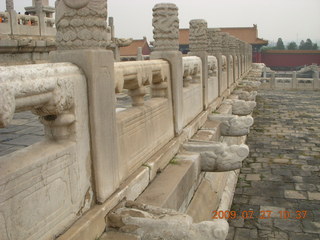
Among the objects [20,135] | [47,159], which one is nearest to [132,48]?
[20,135]

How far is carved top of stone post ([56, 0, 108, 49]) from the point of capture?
227 centimetres

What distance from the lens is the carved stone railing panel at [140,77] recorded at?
9.15 feet

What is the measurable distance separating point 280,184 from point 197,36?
3.58 metres

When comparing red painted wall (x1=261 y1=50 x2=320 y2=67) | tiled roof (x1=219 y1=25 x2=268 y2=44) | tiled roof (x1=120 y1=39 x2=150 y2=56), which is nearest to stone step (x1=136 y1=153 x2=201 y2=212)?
tiled roof (x1=120 y1=39 x2=150 y2=56)

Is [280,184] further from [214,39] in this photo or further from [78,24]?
[78,24]

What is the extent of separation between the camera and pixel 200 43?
235 inches

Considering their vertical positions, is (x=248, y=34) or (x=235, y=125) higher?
(x=248, y=34)

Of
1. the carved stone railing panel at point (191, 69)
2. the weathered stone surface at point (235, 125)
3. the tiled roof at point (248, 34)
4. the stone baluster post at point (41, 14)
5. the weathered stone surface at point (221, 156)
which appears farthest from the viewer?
the tiled roof at point (248, 34)

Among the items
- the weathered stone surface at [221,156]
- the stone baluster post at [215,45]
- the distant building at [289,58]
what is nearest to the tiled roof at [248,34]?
the distant building at [289,58]

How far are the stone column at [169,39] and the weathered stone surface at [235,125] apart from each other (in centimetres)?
174

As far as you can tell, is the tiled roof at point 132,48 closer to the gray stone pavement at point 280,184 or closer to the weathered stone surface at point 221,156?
the gray stone pavement at point 280,184
